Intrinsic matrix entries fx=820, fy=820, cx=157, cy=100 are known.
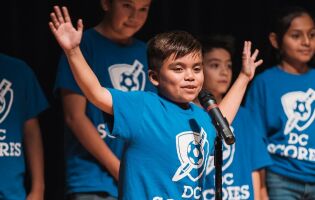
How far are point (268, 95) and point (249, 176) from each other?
0.43 metres

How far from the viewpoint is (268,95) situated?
12.7ft

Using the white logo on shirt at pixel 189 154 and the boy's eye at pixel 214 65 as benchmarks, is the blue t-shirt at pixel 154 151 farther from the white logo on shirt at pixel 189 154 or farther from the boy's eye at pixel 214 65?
the boy's eye at pixel 214 65

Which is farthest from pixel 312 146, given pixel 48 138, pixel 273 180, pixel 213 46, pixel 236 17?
pixel 48 138

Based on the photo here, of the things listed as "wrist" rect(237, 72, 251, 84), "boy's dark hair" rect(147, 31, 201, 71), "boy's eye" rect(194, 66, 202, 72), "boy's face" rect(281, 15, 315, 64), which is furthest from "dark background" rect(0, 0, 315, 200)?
"boy's eye" rect(194, 66, 202, 72)

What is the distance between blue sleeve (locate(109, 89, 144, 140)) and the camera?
9.40 ft

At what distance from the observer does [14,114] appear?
3.40 metres

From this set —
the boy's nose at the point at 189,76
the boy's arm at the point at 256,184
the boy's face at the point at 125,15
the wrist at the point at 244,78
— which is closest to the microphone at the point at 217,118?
the boy's nose at the point at 189,76

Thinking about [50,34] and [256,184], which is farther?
[50,34]

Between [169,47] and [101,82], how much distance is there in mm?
494

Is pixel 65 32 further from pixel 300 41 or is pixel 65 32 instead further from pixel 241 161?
pixel 300 41

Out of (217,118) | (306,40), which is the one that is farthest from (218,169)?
(306,40)

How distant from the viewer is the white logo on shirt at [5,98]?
133 inches

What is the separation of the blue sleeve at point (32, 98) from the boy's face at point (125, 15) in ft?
1.35

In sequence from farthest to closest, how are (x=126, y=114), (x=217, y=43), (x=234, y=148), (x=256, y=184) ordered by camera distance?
(x=217, y=43) → (x=256, y=184) → (x=234, y=148) → (x=126, y=114)
